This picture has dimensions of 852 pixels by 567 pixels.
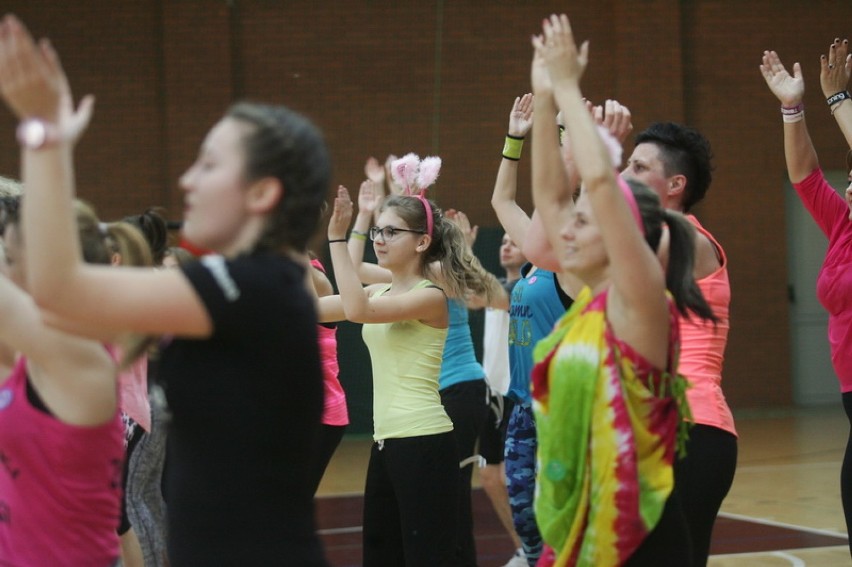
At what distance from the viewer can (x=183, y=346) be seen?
1.85 metres

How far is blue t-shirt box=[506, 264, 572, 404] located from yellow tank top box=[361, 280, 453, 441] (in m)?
0.31

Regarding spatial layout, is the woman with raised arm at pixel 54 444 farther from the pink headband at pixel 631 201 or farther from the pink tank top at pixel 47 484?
the pink headband at pixel 631 201

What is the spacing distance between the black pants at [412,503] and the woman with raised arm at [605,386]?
60.0 inches

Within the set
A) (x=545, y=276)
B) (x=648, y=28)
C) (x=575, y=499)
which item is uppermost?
(x=648, y=28)

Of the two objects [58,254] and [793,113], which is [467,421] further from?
[58,254]

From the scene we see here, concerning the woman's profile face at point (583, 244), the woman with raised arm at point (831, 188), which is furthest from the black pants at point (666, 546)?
the woman with raised arm at point (831, 188)

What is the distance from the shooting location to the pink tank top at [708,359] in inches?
125

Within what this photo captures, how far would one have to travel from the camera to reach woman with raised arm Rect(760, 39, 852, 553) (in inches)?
165

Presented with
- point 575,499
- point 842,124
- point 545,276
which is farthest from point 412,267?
point 575,499

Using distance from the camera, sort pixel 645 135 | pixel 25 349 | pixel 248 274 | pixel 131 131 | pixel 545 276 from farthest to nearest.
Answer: pixel 131 131
pixel 545 276
pixel 645 135
pixel 25 349
pixel 248 274

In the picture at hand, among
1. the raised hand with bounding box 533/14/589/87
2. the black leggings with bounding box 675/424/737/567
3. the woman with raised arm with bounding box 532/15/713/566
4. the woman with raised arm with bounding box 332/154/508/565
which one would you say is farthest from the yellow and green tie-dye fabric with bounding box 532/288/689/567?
the woman with raised arm with bounding box 332/154/508/565

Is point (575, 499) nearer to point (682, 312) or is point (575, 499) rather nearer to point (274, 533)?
point (682, 312)

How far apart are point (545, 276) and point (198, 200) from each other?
2536 millimetres

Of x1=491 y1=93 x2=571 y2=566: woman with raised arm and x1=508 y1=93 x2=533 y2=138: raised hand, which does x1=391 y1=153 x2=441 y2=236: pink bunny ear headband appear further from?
x1=508 y1=93 x2=533 y2=138: raised hand
